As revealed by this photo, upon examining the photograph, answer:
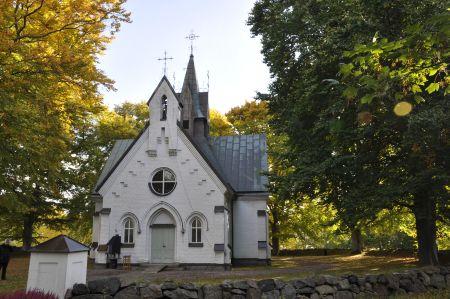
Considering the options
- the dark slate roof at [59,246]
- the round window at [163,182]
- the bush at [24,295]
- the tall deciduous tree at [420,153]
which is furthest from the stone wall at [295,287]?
the round window at [163,182]

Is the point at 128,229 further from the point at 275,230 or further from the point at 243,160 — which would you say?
the point at 275,230

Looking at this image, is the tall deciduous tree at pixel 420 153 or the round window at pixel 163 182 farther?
the round window at pixel 163 182

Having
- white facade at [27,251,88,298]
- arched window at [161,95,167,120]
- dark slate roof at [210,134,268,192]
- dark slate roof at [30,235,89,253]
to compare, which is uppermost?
arched window at [161,95,167,120]

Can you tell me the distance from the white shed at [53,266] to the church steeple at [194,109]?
19.9m

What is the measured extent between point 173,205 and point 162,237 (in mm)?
1934

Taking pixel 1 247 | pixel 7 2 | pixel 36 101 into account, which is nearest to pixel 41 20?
pixel 7 2

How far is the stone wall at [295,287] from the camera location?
9562mm

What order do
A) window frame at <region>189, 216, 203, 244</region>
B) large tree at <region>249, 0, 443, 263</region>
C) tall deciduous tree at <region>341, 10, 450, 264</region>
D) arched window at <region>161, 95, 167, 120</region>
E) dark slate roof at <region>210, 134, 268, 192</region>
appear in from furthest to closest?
1. dark slate roof at <region>210, 134, 268, 192</region>
2. arched window at <region>161, 95, 167, 120</region>
3. window frame at <region>189, 216, 203, 244</region>
4. large tree at <region>249, 0, 443, 263</region>
5. tall deciduous tree at <region>341, 10, 450, 264</region>

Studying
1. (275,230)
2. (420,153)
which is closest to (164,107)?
(420,153)

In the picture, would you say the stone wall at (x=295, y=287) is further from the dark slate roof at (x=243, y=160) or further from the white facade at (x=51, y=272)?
the dark slate roof at (x=243, y=160)

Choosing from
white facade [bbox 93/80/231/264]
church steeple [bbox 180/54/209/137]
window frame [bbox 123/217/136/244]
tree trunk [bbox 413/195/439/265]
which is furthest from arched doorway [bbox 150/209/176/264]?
tree trunk [bbox 413/195/439/265]

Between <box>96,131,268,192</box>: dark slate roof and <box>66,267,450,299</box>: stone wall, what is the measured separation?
43.3 feet

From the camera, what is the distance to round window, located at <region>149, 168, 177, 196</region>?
75.0 feet

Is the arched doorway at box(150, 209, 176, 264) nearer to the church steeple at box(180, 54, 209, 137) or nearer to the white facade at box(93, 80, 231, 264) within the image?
the white facade at box(93, 80, 231, 264)
